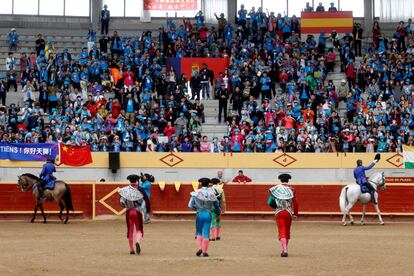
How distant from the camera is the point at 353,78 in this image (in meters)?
40.8

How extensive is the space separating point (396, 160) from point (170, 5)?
57.3ft

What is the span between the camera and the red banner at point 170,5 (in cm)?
4703

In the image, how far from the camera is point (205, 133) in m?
37.7

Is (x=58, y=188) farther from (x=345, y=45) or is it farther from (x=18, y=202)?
(x=345, y=45)

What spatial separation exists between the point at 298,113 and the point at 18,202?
12456mm

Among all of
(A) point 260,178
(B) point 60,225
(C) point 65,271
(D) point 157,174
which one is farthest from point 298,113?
(C) point 65,271

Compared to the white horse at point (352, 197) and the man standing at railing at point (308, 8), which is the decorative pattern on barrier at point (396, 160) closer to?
the white horse at point (352, 197)

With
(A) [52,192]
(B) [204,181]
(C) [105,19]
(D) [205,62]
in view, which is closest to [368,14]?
(D) [205,62]

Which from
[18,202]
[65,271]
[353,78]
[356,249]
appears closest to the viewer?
[65,271]

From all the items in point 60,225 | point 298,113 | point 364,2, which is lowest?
point 60,225

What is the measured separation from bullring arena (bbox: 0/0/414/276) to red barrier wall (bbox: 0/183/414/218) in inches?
1.8

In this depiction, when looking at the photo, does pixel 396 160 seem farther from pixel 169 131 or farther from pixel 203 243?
pixel 203 243

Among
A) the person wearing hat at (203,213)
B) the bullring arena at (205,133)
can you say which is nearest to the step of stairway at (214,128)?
the bullring arena at (205,133)

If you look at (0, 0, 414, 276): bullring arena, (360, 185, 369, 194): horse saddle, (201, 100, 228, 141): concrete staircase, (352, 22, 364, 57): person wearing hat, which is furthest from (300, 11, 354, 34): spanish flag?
(360, 185, 369, 194): horse saddle
